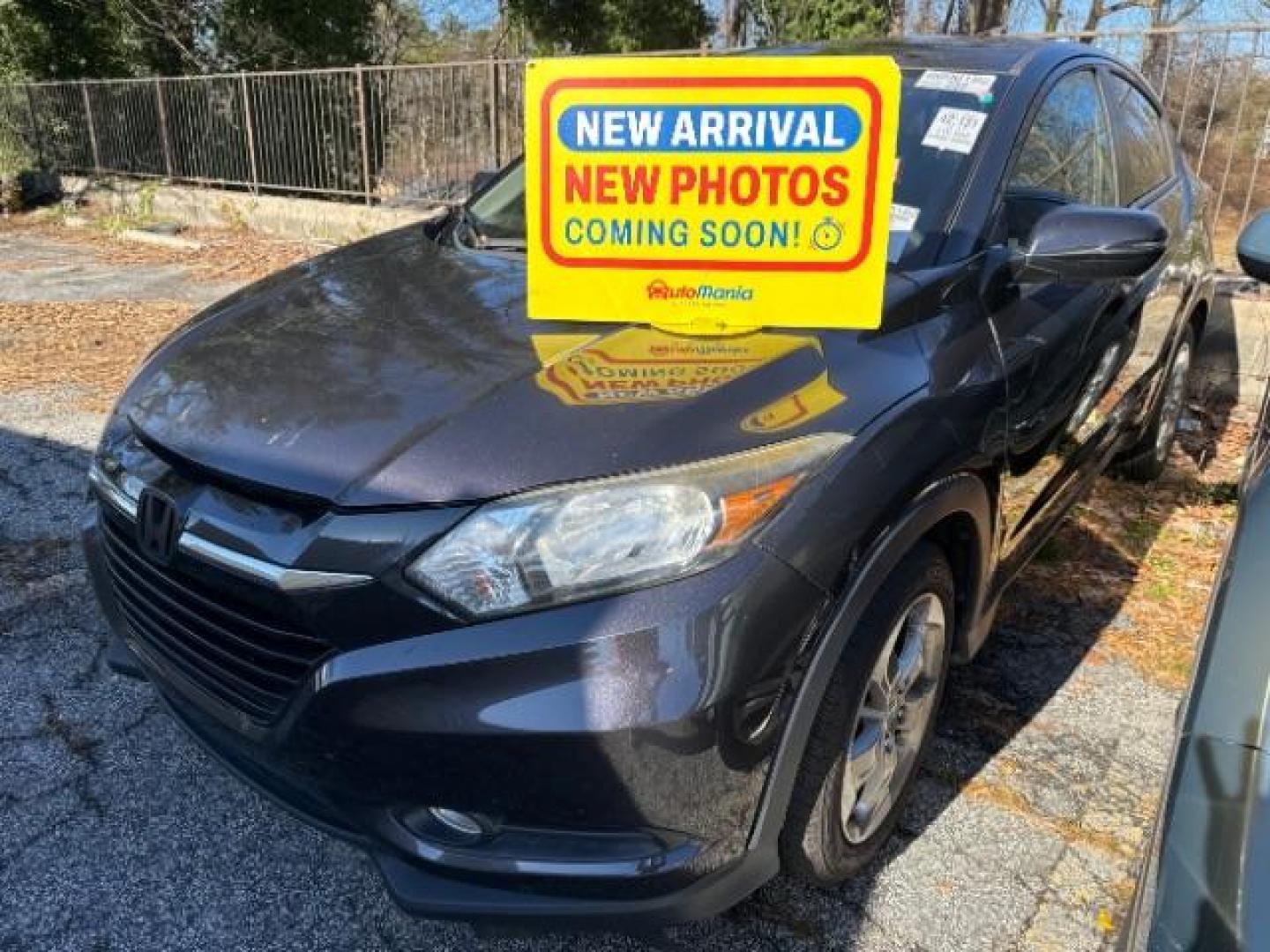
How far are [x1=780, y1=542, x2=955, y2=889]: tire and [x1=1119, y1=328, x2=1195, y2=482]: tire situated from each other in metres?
2.09

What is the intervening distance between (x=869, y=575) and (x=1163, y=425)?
2922mm

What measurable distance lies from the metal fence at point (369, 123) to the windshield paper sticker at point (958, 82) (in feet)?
12.4

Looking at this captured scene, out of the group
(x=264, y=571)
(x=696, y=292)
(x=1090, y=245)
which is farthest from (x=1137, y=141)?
(x=264, y=571)

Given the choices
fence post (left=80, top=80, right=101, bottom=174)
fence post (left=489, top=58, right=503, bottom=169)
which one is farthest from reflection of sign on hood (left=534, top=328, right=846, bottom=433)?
fence post (left=80, top=80, right=101, bottom=174)

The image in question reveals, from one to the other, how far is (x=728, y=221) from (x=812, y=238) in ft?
0.59

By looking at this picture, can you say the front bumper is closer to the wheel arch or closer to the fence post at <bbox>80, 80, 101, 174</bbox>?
the wheel arch

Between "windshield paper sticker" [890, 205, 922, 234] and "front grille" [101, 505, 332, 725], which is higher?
"windshield paper sticker" [890, 205, 922, 234]

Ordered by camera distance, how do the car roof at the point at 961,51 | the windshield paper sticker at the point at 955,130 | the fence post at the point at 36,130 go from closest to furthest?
the windshield paper sticker at the point at 955,130
the car roof at the point at 961,51
the fence post at the point at 36,130

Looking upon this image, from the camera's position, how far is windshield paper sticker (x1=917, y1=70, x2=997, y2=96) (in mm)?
2553

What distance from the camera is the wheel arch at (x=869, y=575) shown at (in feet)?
5.45

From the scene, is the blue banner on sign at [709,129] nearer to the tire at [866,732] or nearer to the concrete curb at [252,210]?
the tire at [866,732]

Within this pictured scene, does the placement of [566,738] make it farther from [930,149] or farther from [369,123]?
[369,123]

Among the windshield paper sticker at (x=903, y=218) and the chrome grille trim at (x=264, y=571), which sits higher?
the windshield paper sticker at (x=903, y=218)

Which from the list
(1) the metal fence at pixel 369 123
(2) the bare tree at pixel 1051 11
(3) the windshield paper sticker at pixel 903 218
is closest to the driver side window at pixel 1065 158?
(3) the windshield paper sticker at pixel 903 218
